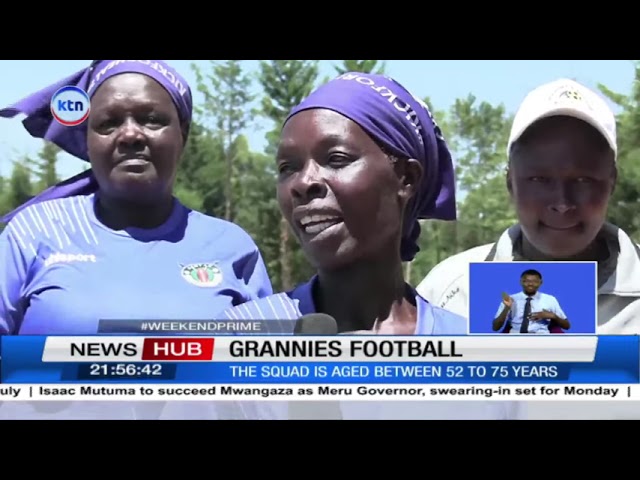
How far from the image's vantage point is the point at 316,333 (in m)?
4.57

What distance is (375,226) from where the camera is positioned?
4539mm

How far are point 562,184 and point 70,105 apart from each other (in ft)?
6.94

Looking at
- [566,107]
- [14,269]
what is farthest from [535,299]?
Result: [14,269]

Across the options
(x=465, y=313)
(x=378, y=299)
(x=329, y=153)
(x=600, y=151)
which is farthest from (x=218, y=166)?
(x=600, y=151)

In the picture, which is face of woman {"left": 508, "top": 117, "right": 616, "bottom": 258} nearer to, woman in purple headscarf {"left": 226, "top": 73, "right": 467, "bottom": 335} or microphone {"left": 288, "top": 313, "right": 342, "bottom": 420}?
woman in purple headscarf {"left": 226, "top": 73, "right": 467, "bottom": 335}

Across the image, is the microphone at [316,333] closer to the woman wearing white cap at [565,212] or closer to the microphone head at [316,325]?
the microphone head at [316,325]

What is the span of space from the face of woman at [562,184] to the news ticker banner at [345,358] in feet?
1.41

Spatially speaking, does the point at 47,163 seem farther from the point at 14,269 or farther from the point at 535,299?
the point at 535,299

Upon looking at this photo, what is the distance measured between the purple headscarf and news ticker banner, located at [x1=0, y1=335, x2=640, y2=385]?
45 centimetres

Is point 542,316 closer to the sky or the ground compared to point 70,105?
closer to the ground

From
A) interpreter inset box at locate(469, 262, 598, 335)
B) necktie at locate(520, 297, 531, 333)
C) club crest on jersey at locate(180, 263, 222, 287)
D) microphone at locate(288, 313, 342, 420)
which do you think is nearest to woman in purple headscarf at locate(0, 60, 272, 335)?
club crest on jersey at locate(180, 263, 222, 287)

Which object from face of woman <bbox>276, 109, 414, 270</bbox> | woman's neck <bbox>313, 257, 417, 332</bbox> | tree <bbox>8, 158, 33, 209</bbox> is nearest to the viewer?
face of woman <bbox>276, 109, 414, 270</bbox>

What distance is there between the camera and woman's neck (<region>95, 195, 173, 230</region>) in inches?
183

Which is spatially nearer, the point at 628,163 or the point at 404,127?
the point at 404,127
